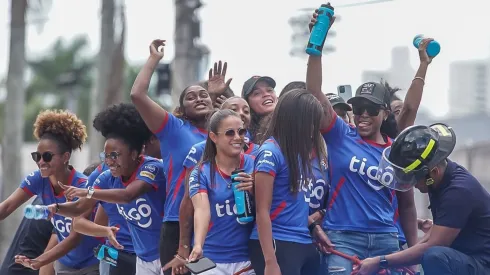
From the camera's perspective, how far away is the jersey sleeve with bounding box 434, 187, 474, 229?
6117mm

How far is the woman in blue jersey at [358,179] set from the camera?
21.5 feet

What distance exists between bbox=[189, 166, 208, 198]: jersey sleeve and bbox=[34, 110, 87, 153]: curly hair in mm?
2085

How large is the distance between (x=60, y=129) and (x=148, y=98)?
1609 mm

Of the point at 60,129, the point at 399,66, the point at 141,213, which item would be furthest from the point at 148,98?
the point at 399,66

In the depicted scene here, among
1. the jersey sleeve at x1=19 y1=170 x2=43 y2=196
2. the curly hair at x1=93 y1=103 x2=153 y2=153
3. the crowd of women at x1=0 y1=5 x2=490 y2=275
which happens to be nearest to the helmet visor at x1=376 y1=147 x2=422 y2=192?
the crowd of women at x1=0 y1=5 x2=490 y2=275

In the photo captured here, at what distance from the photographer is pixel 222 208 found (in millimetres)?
Result: 6336

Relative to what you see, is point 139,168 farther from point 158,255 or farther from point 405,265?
point 405,265

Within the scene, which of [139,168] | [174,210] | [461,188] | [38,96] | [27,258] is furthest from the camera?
[38,96]

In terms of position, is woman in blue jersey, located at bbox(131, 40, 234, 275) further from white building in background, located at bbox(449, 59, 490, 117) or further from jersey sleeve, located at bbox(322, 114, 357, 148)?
white building in background, located at bbox(449, 59, 490, 117)

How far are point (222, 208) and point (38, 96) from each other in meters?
57.5

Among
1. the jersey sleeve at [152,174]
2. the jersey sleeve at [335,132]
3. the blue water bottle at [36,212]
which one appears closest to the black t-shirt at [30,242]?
the blue water bottle at [36,212]

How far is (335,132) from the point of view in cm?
661

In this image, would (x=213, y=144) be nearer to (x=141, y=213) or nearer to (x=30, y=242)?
(x=141, y=213)

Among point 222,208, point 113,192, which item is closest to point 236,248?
point 222,208
